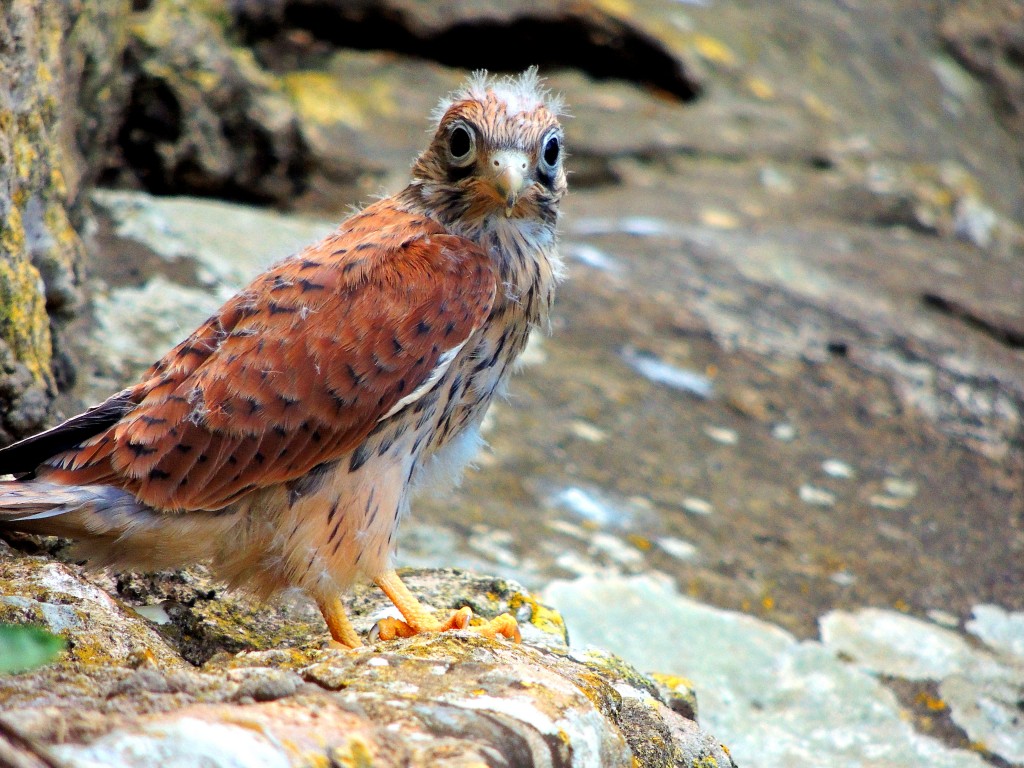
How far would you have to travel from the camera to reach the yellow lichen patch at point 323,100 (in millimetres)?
6676

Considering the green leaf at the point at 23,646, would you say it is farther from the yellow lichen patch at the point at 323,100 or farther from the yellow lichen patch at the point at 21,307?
the yellow lichen patch at the point at 323,100

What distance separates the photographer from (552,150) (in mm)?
2842

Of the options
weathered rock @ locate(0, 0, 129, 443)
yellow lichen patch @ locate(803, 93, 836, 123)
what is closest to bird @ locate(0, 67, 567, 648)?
weathered rock @ locate(0, 0, 129, 443)

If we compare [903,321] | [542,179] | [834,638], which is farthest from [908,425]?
[542,179]

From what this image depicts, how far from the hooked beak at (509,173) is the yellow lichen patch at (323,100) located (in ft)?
13.8

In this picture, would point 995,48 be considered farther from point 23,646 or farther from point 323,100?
point 23,646

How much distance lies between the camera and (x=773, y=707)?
10.5ft

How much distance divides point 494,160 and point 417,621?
1.15 m

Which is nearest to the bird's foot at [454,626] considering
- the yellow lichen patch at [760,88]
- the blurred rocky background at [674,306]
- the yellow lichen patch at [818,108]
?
the blurred rocky background at [674,306]

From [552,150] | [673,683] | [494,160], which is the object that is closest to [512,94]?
[552,150]

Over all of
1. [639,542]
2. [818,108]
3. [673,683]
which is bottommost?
[639,542]

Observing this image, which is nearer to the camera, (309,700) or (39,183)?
(309,700)

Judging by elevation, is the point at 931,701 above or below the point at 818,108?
below

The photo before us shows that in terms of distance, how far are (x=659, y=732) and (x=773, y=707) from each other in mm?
1216
